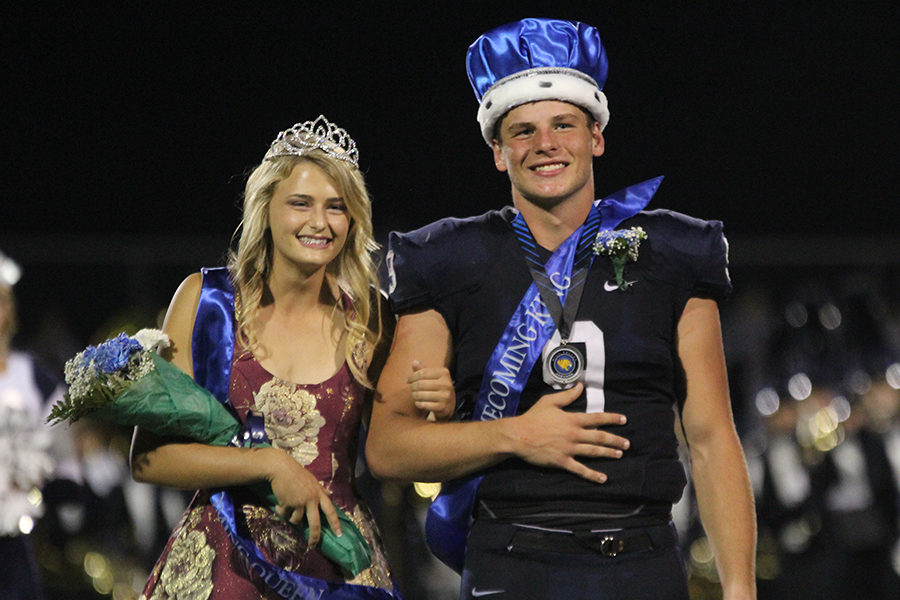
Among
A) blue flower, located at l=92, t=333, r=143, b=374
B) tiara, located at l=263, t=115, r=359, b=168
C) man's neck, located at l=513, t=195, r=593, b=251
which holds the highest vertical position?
tiara, located at l=263, t=115, r=359, b=168

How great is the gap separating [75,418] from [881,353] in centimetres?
634

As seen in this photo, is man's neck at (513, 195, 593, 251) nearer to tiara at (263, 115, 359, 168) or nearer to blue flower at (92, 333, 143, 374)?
tiara at (263, 115, 359, 168)

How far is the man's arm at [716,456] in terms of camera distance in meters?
2.16

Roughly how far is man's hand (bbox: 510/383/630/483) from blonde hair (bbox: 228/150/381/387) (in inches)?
26.7

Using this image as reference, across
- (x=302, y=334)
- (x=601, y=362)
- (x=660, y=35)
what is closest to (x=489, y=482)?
(x=601, y=362)

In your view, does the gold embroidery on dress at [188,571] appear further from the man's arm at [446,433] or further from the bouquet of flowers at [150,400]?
the man's arm at [446,433]

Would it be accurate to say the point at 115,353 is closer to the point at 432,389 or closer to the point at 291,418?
the point at 291,418

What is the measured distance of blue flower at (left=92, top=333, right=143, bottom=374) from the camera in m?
2.30

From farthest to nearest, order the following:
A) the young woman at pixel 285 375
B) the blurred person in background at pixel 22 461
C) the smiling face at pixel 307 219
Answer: the blurred person in background at pixel 22 461, the smiling face at pixel 307 219, the young woman at pixel 285 375

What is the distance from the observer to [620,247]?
2236mm

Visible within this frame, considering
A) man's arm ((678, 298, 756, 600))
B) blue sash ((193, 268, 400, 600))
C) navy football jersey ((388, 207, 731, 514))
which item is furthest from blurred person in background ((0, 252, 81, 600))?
man's arm ((678, 298, 756, 600))

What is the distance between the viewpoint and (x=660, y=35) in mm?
9477

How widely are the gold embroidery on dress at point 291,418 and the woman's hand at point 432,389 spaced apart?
51cm

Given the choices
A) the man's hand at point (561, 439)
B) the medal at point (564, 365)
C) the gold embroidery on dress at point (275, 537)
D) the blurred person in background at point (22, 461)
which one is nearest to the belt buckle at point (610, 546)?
the man's hand at point (561, 439)
